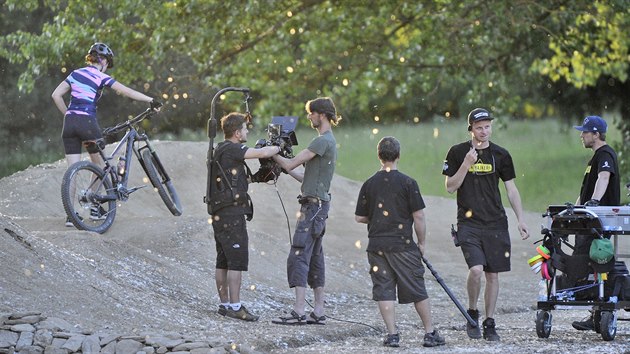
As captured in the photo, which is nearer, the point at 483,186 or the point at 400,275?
the point at 400,275

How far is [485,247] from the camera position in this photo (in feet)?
33.4

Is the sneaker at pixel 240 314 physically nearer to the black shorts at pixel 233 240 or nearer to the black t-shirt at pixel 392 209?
the black shorts at pixel 233 240

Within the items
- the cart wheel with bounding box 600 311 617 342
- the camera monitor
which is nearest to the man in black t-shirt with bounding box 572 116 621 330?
the cart wheel with bounding box 600 311 617 342

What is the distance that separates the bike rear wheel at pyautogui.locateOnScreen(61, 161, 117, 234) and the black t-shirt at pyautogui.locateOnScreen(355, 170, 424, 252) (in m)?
4.03

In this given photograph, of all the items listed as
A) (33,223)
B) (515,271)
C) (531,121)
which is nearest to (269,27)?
(515,271)

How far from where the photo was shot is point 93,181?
13.0m

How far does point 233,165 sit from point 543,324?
2.76m

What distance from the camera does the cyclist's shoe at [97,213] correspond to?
13.1 meters

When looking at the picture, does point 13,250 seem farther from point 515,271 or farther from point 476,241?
point 515,271

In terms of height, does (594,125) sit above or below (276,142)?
above

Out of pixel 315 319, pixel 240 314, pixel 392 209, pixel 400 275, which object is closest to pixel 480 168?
pixel 392 209

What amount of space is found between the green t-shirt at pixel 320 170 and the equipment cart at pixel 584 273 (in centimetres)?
177

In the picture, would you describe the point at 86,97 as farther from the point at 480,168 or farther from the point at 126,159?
the point at 480,168

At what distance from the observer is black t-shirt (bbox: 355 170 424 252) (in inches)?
381
